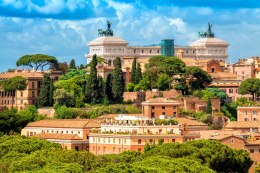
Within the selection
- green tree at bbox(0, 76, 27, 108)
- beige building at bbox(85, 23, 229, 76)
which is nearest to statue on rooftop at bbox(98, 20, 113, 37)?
beige building at bbox(85, 23, 229, 76)

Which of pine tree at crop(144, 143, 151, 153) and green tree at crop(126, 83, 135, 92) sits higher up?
green tree at crop(126, 83, 135, 92)

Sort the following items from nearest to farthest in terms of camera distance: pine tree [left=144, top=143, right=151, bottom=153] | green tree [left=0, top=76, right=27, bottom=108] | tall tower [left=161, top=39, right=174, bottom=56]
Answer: pine tree [left=144, top=143, right=151, bottom=153], green tree [left=0, top=76, right=27, bottom=108], tall tower [left=161, top=39, right=174, bottom=56]

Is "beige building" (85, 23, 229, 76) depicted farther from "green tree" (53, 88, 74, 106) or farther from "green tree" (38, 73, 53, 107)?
"green tree" (53, 88, 74, 106)

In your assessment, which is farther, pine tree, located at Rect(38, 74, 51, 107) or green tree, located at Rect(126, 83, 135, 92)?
green tree, located at Rect(126, 83, 135, 92)

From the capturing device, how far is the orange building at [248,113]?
4653 inches

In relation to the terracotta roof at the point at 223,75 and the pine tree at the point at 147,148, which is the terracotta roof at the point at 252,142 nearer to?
the pine tree at the point at 147,148

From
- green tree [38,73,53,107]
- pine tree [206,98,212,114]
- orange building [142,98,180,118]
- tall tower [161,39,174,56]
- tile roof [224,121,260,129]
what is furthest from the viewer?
tall tower [161,39,174,56]

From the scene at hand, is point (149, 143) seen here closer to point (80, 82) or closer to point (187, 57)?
point (80, 82)

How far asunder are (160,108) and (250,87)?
924 inches

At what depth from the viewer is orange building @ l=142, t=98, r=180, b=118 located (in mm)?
109938

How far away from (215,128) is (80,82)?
21580mm

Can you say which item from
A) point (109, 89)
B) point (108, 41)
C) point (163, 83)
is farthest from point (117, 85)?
point (108, 41)

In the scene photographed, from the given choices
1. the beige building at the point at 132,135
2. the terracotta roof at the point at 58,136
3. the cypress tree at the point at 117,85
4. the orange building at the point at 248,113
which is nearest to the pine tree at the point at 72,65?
the cypress tree at the point at 117,85

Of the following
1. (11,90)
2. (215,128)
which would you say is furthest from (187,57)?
(215,128)
